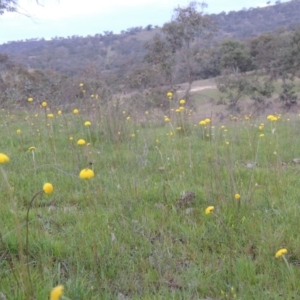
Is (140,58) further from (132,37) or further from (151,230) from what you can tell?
(132,37)

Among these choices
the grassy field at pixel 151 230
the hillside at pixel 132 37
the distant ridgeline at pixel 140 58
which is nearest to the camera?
the grassy field at pixel 151 230

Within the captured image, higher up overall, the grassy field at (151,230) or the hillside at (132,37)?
the hillside at (132,37)

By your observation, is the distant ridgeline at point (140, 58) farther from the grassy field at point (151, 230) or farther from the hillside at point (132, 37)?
the grassy field at point (151, 230)

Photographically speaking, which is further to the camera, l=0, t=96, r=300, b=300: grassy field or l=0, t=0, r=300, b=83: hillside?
l=0, t=0, r=300, b=83: hillside

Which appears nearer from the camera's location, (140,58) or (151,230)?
(151,230)

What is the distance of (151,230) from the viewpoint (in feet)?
8.78

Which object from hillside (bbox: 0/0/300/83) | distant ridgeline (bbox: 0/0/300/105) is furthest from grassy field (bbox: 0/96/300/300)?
hillside (bbox: 0/0/300/83)

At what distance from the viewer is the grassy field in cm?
206

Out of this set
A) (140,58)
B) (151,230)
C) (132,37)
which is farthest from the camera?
(132,37)

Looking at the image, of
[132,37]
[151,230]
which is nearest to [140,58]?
[151,230]

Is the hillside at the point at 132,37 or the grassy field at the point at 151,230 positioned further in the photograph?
the hillside at the point at 132,37

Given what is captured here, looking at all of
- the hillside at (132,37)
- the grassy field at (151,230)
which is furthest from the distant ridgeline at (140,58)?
the grassy field at (151,230)

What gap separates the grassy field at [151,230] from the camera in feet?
6.77

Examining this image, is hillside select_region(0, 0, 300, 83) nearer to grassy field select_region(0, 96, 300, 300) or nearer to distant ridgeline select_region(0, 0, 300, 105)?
distant ridgeline select_region(0, 0, 300, 105)
